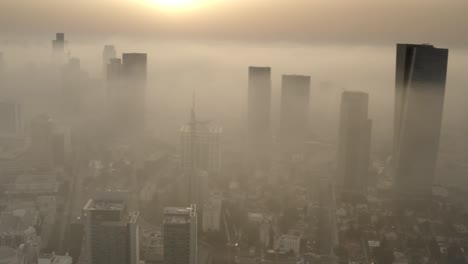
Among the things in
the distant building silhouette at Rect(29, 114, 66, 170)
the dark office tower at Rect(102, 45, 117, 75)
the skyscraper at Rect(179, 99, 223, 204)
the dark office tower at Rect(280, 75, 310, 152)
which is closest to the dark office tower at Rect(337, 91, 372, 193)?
the dark office tower at Rect(280, 75, 310, 152)

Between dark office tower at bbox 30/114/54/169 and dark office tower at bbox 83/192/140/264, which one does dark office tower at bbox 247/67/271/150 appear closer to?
dark office tower at bbox 30/114/54/169

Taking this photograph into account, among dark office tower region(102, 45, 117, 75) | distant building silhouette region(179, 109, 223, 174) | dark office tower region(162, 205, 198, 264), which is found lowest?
dark office tower region(162, 205, 198, 264)

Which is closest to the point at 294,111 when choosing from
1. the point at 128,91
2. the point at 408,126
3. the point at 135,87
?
the point at 408,126

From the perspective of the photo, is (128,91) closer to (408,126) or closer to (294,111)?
(294,111)

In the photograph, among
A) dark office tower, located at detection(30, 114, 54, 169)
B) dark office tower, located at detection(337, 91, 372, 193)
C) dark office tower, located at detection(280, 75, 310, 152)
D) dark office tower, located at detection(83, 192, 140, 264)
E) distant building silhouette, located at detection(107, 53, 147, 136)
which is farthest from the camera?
distant building silhouette, located at detection(107, 53, 147, 136)

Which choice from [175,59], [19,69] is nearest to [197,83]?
[175,59]

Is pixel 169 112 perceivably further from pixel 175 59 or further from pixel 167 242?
pixel 167 242
